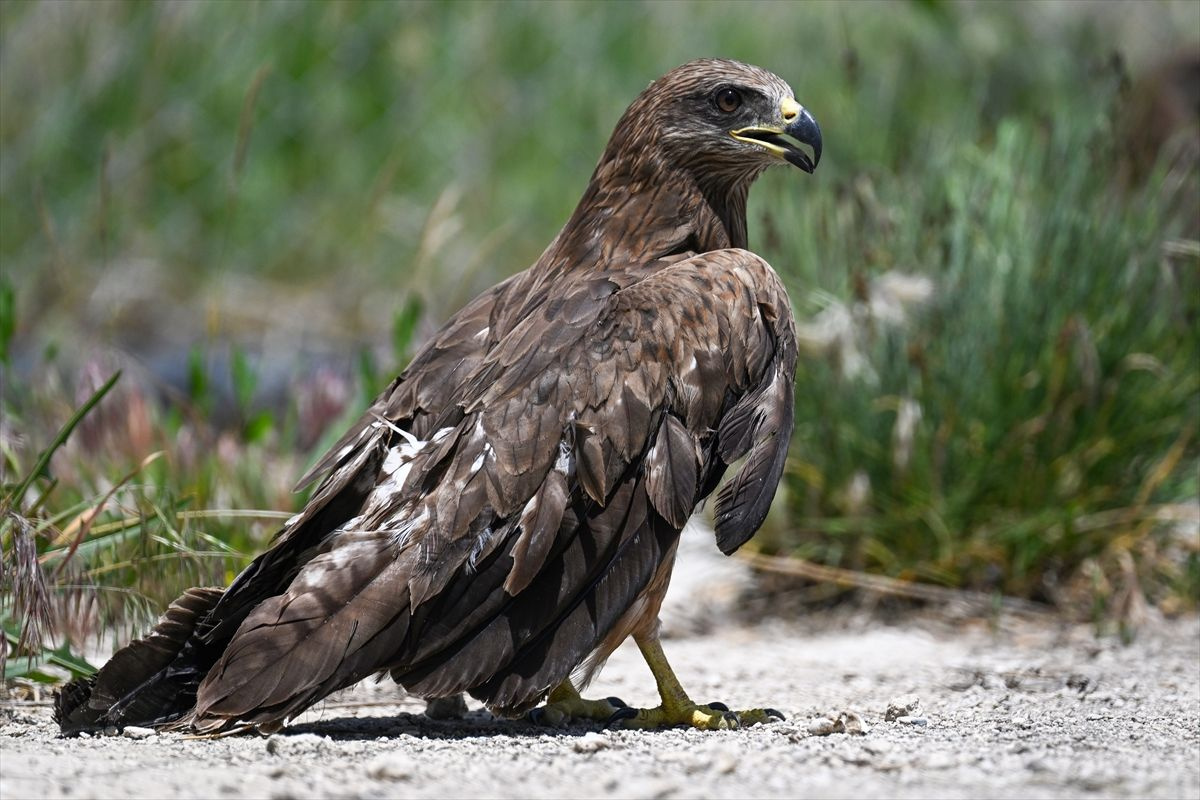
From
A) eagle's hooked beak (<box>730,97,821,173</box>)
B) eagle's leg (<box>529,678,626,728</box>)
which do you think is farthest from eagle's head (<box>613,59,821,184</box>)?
eagle's leg (<box>529,678,626,728</box>)

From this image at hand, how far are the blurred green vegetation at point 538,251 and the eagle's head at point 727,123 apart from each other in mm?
766

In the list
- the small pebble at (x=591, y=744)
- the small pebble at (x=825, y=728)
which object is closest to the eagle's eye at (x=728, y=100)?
the small pebble at (x=825, y=728)

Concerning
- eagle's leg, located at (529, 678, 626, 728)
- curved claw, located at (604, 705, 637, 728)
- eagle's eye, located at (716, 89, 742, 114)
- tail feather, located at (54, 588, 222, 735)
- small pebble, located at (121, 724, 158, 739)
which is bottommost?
curved claw, located at (604, 705, 637, 728)

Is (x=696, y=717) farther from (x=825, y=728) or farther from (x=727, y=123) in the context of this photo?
(x=727, y=123)

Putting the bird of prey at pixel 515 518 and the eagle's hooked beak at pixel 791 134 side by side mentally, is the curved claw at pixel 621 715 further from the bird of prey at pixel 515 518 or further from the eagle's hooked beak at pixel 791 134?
the eagle's hooked beak at pixel 791 134

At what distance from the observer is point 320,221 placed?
984 cm

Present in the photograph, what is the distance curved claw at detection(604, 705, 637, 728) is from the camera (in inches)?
158

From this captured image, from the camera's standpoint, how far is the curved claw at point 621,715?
401cm

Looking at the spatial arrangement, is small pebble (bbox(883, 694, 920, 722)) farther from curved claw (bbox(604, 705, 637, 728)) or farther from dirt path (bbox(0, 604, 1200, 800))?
curved claw (bbox(604, 705, 637, 728))

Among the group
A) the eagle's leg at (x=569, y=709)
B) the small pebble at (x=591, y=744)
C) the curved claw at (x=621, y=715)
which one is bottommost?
the curved claw at (x=621, y=715)

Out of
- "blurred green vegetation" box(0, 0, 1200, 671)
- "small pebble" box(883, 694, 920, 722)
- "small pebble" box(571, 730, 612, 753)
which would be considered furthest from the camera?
"blurred green vegetation" box(0, 0, 1200, 671)

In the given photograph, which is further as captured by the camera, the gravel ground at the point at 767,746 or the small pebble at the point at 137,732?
the small pebble at the point at 137,732

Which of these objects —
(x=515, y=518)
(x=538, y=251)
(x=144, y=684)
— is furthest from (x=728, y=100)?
(x=538, y=251)

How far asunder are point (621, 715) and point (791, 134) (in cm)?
166
